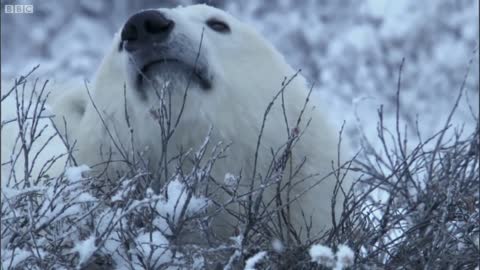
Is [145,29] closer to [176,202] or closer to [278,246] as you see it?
[176,202]

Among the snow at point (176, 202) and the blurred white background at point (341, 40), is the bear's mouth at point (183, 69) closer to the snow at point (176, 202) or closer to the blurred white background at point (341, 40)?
the snow at point (176, 202)

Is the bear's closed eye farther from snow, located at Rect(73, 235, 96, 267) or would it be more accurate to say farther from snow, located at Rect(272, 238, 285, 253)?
snow, located at Rect(73, 235, 96, 267)

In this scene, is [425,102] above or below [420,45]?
below

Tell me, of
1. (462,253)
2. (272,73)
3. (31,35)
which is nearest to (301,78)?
(272,73)

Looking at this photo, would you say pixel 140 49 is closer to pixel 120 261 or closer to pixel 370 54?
pixel 120 261

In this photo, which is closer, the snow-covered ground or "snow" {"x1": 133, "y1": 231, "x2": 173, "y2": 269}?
"snow" {"x1": 133, "y1": 231, "x2": 173, "y2": 269}

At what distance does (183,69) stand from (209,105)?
0.47 feet

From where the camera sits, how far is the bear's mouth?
2504mm

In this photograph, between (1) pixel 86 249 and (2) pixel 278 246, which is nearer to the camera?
(1) pixel 86 249

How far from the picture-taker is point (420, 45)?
10883 millimetres

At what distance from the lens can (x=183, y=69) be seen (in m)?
2.52

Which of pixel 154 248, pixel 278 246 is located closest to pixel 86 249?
pixel 154 248

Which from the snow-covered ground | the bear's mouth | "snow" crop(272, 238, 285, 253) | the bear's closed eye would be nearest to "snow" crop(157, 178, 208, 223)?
"snow" crop(272, 238, 285, 253)

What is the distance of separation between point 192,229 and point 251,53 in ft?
3.30
